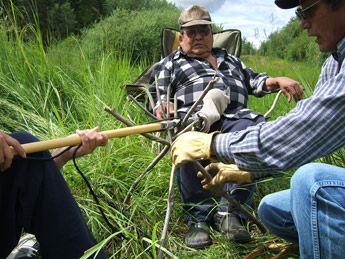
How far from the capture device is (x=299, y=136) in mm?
1301

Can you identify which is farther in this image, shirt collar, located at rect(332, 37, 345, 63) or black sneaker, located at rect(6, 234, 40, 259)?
black sneaker, located at rect(6, 234, 40, 259)

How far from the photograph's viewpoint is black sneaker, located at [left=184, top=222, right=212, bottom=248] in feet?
6.70

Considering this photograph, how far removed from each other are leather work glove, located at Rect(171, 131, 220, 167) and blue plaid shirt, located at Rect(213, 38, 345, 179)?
111mm

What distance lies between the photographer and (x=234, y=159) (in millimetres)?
1421

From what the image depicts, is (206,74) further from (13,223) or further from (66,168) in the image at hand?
(13,223)

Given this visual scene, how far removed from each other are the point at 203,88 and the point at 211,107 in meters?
0.57

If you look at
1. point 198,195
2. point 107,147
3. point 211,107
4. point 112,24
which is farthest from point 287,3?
point 112,24

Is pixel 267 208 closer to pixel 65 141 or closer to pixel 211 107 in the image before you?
pixel 211 107

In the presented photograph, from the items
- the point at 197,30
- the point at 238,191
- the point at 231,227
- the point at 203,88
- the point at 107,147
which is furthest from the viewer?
the point at 197,30

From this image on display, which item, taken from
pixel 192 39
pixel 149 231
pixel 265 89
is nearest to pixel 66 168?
pixel 149 231

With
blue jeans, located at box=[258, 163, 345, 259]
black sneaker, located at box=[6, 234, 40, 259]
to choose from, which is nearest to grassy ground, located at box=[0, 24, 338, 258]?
black sneaker, located at box=[6, 234, 40, 259]

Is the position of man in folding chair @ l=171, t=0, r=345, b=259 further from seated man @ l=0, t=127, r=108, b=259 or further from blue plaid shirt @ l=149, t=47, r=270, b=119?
blue plaid shirt @ l=149, t=47, r=270, b=119

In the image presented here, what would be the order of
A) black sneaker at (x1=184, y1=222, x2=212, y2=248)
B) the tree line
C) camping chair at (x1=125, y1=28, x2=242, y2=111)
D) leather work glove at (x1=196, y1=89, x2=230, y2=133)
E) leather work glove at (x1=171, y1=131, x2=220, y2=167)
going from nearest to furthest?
leather work glove at (x1=171, y1=131, x2=220, y2=167) < leather work glove at (x1=196, y1=89, x2=230, y2=133) < black sneaker at (x1=184, y1=222, x2=212, y2=248) < camping chair at (x1=125, y1=28, x2=242, y2=111) < the tree line

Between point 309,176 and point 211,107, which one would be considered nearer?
point 309,176
